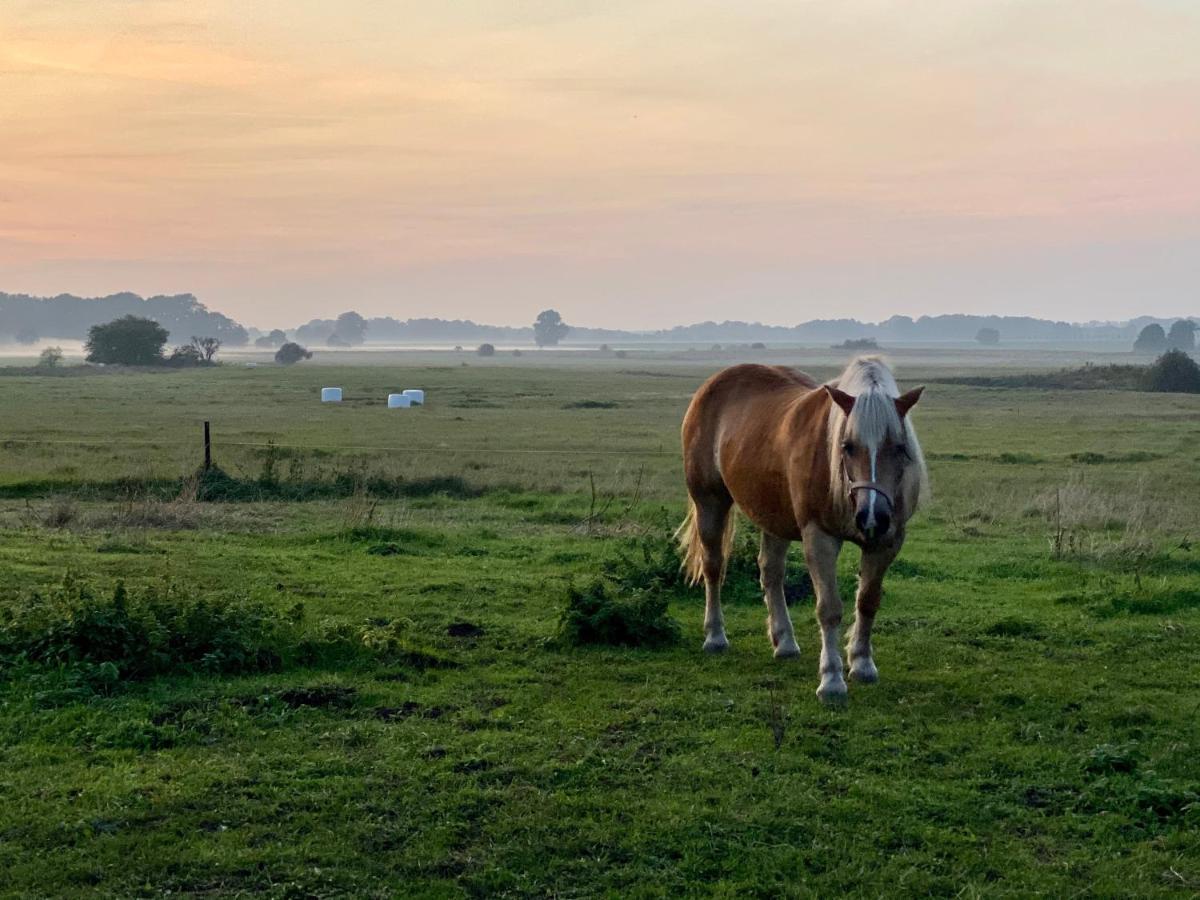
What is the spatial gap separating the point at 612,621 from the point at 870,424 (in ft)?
9.34

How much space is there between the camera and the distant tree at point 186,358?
106m

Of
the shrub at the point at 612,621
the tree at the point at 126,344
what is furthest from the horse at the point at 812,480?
the tree at the point at 126,344

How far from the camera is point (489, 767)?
20.0 ft

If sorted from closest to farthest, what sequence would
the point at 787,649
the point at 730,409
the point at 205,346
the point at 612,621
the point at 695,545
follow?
1. the point at 787,649
2. the point at 612,621
3. the point at 730,409
4. the point at 695,545
5. the point at 205,346

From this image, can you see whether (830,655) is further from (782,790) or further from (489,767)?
(489,767)

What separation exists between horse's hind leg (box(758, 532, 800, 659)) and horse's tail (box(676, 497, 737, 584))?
56 cm

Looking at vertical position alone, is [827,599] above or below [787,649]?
above

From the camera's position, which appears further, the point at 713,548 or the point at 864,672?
the point at 713,548

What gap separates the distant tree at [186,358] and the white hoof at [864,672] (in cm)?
10565

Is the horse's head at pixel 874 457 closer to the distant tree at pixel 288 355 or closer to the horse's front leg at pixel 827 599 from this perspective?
the horse's front leg at pixel 827 599

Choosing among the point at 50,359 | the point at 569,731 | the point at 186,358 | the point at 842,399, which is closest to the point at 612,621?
the point at 569,731

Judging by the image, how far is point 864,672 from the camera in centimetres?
794

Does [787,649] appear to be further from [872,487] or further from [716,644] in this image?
[872,487]

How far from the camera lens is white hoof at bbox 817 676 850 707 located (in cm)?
739
